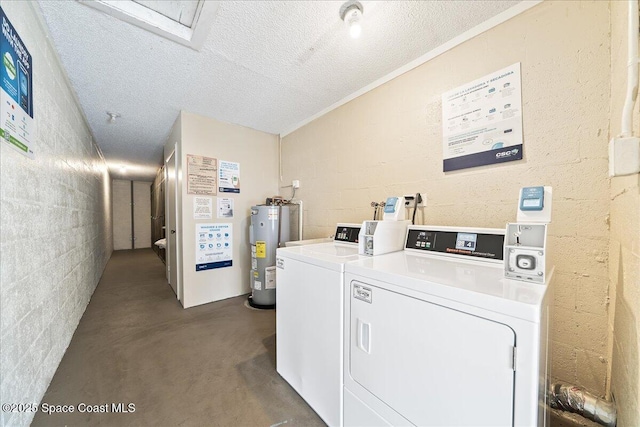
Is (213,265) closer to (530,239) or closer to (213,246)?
(213,246)

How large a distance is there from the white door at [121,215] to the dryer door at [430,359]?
8.77 m

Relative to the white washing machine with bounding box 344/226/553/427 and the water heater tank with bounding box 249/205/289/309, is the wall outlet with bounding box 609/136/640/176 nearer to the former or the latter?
the white washing machine with bounding box 344/226/553/427

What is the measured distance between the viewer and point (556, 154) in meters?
1.22

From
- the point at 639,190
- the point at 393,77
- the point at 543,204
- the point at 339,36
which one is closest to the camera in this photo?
the point at 639,190

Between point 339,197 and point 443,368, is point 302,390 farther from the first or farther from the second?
point 339,197

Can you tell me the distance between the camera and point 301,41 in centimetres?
160

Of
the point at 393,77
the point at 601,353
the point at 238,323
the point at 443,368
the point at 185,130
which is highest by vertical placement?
the point at 393,77

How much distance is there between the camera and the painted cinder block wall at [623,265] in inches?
28.7

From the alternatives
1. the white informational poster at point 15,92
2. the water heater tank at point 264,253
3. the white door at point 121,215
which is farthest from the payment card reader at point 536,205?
the white door at point 121,215

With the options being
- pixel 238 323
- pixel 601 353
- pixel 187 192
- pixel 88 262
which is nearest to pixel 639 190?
pixel 601 353

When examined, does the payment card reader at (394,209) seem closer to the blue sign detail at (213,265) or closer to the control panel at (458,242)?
the control panel at (458,242)

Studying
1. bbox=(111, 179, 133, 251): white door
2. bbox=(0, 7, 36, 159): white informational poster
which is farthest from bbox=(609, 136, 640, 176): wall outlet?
bbox=(111, 179, 133, 251): white door

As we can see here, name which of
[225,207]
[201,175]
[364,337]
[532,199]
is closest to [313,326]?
[364,337]

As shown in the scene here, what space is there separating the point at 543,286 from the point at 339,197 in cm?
181
